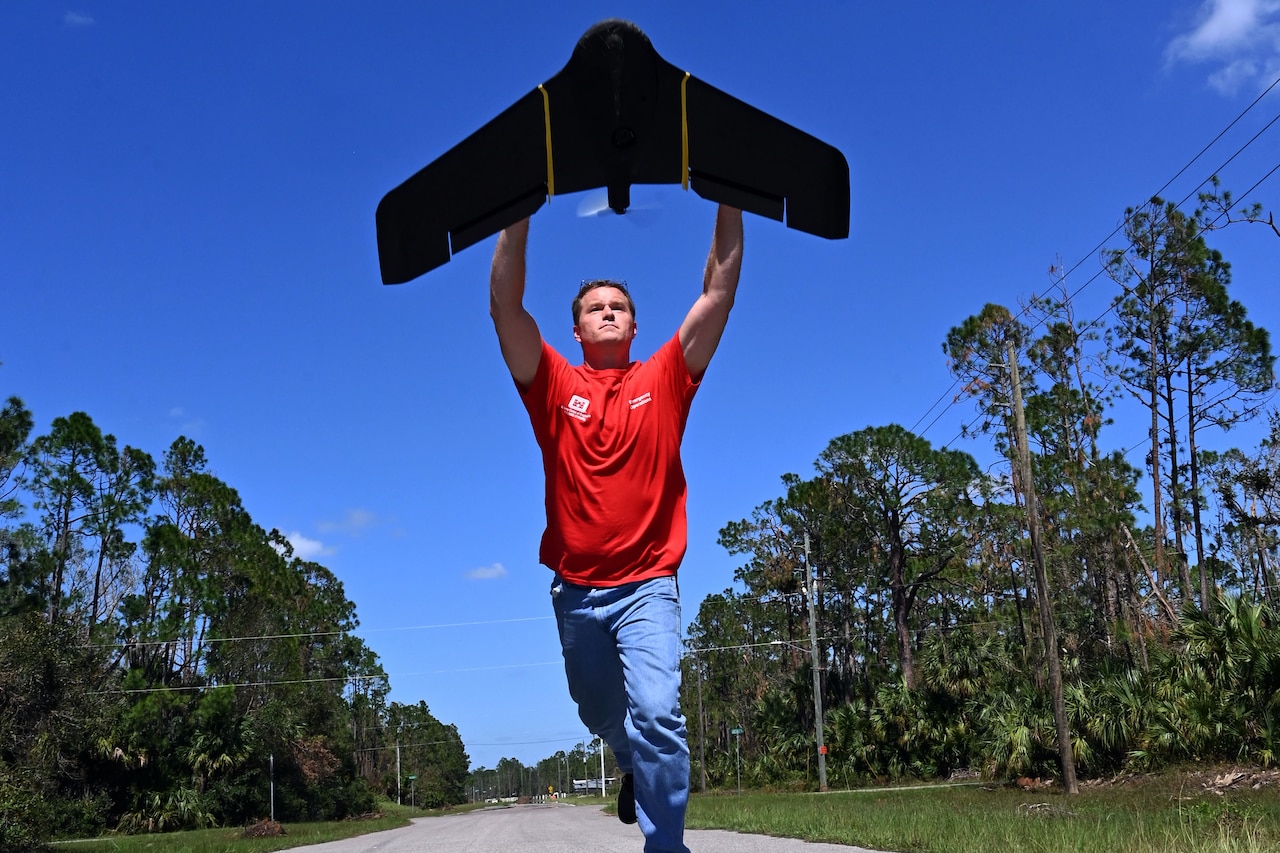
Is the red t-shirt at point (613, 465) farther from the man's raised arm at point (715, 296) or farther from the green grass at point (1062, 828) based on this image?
the green grass at point (1062, 828)

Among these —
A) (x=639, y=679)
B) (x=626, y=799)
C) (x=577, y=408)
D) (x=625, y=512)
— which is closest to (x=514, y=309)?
(x=577, y=408)

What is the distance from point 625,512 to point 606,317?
72cm

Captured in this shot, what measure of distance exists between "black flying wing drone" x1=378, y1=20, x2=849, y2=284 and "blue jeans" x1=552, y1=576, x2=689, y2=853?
1127mm

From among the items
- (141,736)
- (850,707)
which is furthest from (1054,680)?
(141,736)

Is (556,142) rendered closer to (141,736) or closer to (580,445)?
(580,445)

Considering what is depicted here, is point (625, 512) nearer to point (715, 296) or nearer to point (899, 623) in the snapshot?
point (715, 296)

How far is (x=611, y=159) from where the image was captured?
2787 millimetres

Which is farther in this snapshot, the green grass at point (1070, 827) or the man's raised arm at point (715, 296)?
the green grass at point (1070, 827)

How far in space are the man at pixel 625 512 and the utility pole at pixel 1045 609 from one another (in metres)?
21.9

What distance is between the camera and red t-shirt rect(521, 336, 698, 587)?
10.3 ft

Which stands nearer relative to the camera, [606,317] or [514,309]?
[514,309]

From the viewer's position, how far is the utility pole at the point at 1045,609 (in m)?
22.6

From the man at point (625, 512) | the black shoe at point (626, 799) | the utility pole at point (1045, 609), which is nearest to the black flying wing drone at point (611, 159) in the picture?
the man at point (625, 512)

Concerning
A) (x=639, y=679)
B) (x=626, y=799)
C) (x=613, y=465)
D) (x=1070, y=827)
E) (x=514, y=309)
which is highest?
(x=514, y=309)
